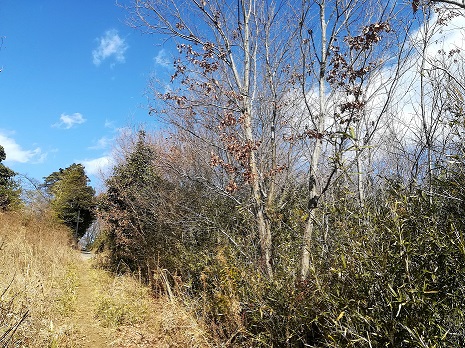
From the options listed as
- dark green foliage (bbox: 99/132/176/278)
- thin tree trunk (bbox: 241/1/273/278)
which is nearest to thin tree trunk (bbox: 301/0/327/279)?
thin tree trunk (bbox: 241/1/273/278)

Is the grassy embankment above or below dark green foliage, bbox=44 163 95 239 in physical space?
below

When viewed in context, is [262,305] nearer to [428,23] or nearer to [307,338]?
[307,338]

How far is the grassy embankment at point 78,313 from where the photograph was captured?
13.9ft

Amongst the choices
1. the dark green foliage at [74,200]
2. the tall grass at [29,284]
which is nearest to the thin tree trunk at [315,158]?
the tall grass at [29,284]

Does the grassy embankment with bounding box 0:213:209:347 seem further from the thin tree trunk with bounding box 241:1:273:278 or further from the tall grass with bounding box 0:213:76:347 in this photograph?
the thin tree trunk with bounding box 241:1:273:278

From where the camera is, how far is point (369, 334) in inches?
95.9

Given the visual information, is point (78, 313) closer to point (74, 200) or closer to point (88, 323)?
point (88, 323)

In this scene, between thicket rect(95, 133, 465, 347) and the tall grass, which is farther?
the tall grass

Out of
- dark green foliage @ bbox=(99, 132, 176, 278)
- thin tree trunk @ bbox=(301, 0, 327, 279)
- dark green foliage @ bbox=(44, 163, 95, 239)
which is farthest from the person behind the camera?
dark green foliage @ bbox=(44, 163, 95, 239)

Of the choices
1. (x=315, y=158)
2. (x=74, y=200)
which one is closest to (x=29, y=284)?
(x=315, y=158)

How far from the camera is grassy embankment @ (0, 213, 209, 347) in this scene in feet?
13.9

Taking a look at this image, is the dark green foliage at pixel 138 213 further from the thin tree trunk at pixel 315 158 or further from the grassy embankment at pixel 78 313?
the thin tree trunk at pixel 315 158

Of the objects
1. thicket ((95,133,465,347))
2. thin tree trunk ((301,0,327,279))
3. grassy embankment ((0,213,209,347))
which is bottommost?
grassy embankment ((0,213,209,347))

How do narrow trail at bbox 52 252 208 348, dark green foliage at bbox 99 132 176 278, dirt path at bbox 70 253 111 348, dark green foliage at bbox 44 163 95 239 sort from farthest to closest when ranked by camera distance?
dark green foliage at bbox 44 163 95 239 → dark green foliage at bbox 99 132 176 278 → dirt path at bbox 70 253 111 348 → narrow trail at bbox 52 252 208 348
